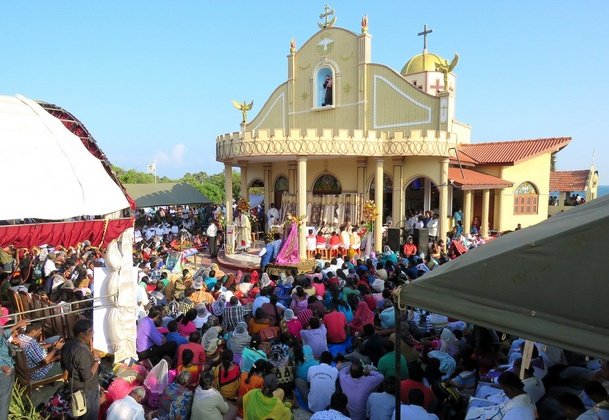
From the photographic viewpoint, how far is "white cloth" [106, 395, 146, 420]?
14.0 ft

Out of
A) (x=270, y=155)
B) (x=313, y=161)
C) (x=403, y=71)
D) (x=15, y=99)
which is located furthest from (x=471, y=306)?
(x=403, y=71)

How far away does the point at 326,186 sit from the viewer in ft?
62.2

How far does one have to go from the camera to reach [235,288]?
9.48 m

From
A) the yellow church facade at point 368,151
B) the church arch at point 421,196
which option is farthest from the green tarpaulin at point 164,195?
the church arch at point 421,196

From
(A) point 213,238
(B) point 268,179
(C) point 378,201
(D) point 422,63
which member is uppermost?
(D) point 422,63

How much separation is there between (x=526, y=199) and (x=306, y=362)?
61.6ft

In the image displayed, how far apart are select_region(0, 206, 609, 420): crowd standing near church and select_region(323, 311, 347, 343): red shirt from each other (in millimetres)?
15

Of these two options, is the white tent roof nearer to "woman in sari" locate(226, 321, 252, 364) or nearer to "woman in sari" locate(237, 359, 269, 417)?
"woman in sari" locate(237, 359, 269, 417)

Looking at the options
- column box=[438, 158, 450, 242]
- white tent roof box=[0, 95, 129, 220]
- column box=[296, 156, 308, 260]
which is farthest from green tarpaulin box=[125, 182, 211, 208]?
white tent roof box=[0, 95, 129, 220]

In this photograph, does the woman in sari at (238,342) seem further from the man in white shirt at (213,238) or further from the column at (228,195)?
the man in white shirt at (213,238)

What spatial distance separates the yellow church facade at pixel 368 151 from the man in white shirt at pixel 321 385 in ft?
29.8

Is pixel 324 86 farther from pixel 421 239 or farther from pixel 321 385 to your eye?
pixel 321 385

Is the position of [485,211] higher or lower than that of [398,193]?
lower

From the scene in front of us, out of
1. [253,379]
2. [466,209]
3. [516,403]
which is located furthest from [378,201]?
[516,403]
